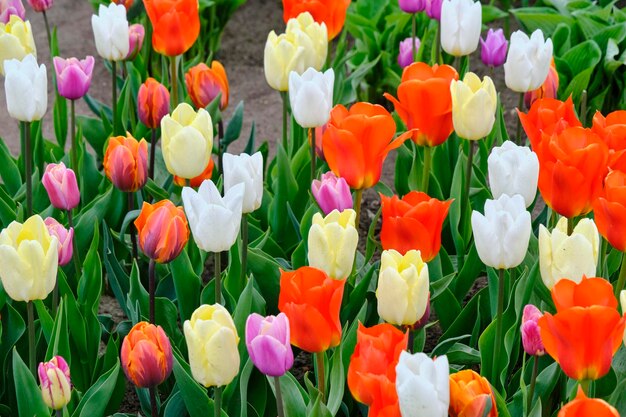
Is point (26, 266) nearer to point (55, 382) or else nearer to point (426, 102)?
point (55, 382)

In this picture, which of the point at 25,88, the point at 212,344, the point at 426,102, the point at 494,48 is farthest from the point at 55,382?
the point at 494,48

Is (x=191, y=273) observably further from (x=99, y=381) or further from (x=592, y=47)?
(x=592, y=47)

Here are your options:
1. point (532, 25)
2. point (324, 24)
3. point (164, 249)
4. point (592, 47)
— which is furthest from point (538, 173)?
point (532, 25)

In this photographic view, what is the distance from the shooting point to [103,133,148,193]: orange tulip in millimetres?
2334

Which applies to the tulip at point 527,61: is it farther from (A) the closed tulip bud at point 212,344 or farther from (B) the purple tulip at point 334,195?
(A) the closed tulip bud at point 212,344

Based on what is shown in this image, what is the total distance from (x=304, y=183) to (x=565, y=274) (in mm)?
1102

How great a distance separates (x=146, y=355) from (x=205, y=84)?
1.28 m

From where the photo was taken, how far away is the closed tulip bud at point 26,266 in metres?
1.76

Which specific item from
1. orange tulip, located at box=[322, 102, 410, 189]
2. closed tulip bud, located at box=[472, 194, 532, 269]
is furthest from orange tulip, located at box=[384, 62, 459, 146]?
closed tulip bud, located at box=[472, 194, 532, 269]

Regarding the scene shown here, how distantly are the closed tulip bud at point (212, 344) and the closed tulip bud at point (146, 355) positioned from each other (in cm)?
14

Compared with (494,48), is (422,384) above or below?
above

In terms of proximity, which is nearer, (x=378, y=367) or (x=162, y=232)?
(x=378, y=367)

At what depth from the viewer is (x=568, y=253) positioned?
170 centimetres

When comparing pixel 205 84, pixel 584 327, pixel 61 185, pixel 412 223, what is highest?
pixel 584 327
